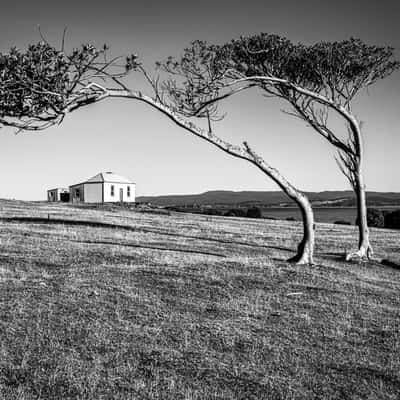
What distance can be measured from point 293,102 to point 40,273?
1187 cm

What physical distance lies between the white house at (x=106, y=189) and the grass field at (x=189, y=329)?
48467 mm

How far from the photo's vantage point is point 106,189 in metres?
61.5

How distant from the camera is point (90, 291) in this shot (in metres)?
9.18

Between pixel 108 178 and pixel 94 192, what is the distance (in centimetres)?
272

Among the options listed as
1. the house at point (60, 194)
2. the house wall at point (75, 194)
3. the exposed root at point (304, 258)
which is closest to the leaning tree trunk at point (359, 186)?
the exposed root at point (304, 258)

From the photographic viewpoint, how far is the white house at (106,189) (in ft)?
202

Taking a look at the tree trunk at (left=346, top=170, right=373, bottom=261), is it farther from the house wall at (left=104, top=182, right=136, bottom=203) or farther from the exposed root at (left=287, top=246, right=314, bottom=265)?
the house wall at (left=104, top=182, right=136, bottom=203)

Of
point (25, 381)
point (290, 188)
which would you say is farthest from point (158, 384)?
point (290, 188)

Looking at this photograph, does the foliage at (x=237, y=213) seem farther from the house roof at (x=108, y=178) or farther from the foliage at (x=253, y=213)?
the house roof at (x=108, y=178)

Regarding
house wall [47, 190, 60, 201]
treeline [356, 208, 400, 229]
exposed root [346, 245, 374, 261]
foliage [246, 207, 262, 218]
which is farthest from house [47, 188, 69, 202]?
exposed root [346, 245, 374, 261]

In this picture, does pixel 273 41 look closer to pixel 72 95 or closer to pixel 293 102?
pixel 293 102

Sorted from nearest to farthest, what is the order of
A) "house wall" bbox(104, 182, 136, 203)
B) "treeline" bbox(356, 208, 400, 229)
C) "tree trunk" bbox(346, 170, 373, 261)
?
"tree trunk" bbox(346, 170, 373, 261)
"treeline" bbox(356, 208, 400, 229)
"house wall" bbox(104, 182, 136, 203)

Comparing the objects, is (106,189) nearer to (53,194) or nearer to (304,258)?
(53,194)

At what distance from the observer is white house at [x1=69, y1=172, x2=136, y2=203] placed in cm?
6156
